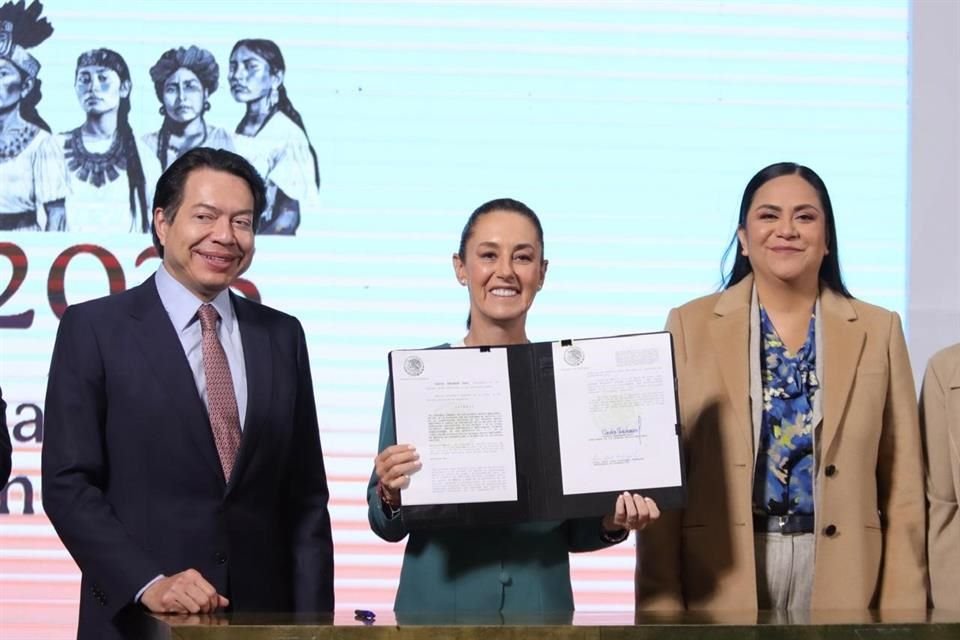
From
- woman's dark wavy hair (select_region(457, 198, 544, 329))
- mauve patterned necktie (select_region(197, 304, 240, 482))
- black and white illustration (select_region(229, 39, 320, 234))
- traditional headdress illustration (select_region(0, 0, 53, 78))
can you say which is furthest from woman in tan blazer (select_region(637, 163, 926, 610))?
traditional headdress illustration (select_region(0, 0, 53, 78))

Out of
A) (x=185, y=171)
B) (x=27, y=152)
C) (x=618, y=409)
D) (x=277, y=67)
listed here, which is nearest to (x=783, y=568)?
(x=618, y=409)

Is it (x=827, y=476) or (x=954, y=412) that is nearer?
(x=827, y=476)

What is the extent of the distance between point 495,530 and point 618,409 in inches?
13.0

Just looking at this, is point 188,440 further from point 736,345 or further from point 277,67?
point 277,67

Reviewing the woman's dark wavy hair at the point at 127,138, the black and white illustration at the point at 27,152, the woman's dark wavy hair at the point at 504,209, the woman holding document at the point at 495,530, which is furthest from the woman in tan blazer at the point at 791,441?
the black and white illustration at the point at 27,152

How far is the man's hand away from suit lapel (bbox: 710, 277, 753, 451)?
43.7 inches

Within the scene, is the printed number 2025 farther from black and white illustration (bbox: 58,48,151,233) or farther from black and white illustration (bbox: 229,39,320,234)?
black and white illustration (bbox: 229,39,320,234)

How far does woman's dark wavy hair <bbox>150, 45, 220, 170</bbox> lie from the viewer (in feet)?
13.9

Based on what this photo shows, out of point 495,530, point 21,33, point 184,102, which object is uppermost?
point 21,33

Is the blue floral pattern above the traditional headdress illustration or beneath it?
beneath

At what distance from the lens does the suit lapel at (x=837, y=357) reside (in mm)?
2887

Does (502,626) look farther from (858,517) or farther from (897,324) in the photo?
(897,324)

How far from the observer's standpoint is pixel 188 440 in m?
2.60

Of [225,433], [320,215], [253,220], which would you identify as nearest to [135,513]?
[225,433]
